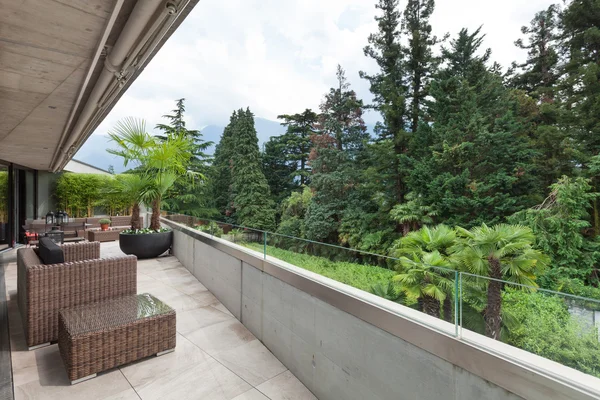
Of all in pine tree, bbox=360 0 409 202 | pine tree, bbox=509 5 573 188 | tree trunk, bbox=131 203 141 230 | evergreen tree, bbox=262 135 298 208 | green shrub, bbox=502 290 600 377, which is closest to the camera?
green shrub, bbox=502 290 600 377

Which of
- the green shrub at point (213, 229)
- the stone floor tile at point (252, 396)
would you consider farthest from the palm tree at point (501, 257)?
the green shrub at point (213, 229)

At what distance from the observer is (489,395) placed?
4.14 ft

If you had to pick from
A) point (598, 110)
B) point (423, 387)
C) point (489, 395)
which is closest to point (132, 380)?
point (423, 387)

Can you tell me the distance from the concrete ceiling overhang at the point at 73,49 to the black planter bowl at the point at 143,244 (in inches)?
112

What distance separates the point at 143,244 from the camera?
20.4ft

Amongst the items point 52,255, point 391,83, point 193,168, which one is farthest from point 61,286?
point 193,168

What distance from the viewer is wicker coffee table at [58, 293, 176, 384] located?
2359 millimetres

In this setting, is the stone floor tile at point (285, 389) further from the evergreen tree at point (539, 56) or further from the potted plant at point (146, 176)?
the evergreen tree at point (539, 56)

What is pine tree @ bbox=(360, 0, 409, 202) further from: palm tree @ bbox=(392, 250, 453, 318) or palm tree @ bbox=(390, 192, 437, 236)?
palm tree @ bbox=(392, 250, 453, 318)

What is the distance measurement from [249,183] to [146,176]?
13783 mm

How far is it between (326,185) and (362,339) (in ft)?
46.1

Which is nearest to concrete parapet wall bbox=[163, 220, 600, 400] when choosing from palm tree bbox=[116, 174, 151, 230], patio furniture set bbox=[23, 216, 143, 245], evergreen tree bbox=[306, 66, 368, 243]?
palm tree bbox=[116, 174, 151, 230]

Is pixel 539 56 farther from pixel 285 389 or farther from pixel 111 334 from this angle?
pixel 111 334

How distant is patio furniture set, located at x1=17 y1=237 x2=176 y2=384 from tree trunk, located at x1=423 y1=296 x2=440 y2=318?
A: 7.50 ft
